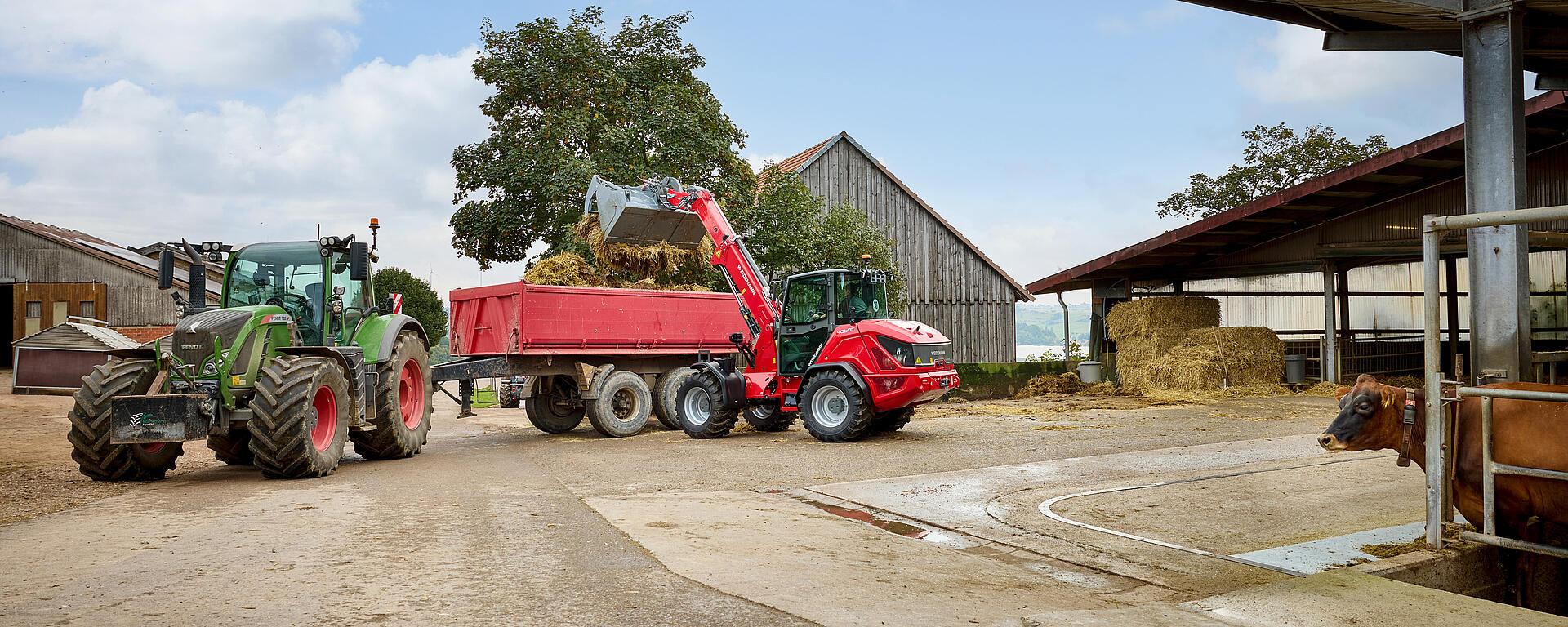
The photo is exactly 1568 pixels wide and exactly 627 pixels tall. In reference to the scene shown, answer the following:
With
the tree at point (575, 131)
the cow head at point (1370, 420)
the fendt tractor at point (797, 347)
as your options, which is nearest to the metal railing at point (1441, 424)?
the cow head at point (1370, 420)

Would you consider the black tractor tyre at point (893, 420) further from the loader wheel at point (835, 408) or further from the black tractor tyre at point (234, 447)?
the black tractor tyre at point (234, 447)

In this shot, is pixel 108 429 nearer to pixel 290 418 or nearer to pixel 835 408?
pixel 290 418

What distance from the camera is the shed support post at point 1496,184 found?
746cm

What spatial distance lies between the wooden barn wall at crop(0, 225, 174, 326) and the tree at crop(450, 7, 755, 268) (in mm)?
11179

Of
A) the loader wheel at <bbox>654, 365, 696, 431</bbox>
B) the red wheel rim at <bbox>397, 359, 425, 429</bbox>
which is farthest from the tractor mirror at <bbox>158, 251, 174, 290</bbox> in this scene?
the loader wheel at <bbox>654, 365, 696, 431</bbox>

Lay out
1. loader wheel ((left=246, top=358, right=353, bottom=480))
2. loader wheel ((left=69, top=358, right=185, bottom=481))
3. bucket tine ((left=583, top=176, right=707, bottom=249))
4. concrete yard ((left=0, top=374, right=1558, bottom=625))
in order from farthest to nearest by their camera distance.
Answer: bucket tine ((left=583, top=176, right=707, bottom=249)), loader wheel ((left=69, top=358, right=185, bottom=481)), loader wheel ((left=246, top=358, right=353, bottom=480)), concrete yard ((left=0, top=374, right=1558, bottom=625))

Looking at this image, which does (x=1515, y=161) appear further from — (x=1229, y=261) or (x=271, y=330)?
(x=1229, y=261)

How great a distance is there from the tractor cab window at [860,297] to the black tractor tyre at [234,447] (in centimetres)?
701

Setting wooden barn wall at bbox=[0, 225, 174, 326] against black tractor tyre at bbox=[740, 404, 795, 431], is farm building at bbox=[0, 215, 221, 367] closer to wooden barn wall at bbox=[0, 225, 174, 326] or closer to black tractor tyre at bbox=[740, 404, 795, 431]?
wooden barn wall at bbox=[0, 225, 174, 326]

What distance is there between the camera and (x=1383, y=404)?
625cm

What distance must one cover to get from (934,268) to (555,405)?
1653 cm

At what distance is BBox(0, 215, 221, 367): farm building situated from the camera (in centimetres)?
2786

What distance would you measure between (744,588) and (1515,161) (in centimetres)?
645

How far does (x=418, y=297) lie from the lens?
44844 millimetres
